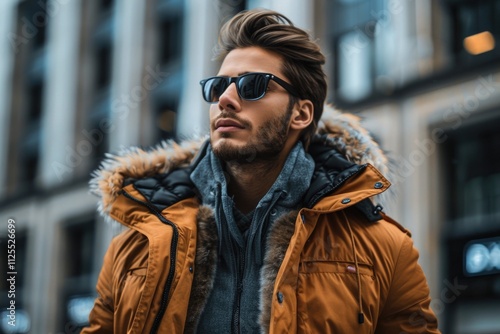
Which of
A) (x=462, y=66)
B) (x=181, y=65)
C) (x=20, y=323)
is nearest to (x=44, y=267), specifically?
(x=20, y=323)

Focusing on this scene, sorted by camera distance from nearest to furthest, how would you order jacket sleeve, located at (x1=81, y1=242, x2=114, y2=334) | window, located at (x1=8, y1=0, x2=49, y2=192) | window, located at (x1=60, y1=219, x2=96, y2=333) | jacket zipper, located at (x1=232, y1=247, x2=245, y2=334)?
jacket zipper, located at (x1=232, y1=247, x2=245, y2=334) < jacket sleeve, located at (x1=81, y1=242, x2=114, y2=334) < window, located at (x1=60, y1=219, x2=96, y2=333) < window, located at (x1=8, y1=0, x2=49, y2=192)

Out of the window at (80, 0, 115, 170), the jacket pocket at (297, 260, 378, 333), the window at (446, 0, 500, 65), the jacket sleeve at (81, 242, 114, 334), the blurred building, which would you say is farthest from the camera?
the window at (80, 0, 115, 170)

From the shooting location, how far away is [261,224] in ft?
10.2

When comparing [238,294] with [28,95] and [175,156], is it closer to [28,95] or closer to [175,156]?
[175,156]

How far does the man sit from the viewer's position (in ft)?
9.57

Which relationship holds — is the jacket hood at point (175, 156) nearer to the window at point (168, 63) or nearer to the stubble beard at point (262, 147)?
the stubble beard at point (262, 147)

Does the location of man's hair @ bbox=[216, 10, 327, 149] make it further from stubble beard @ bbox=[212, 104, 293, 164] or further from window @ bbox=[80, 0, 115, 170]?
window @ bbox=[80, 0, 115, 170]

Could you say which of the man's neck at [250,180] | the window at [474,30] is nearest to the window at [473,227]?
the window at [474,30]

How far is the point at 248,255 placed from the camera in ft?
10.2

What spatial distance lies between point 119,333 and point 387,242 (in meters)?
1.19

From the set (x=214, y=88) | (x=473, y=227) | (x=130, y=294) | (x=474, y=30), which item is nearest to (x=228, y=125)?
(x=214, y=88)

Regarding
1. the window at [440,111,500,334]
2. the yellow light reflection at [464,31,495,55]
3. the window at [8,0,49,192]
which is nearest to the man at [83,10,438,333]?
the window at [440,111,500,334]

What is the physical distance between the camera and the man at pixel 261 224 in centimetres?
292

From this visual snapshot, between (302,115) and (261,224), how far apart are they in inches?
23.5
